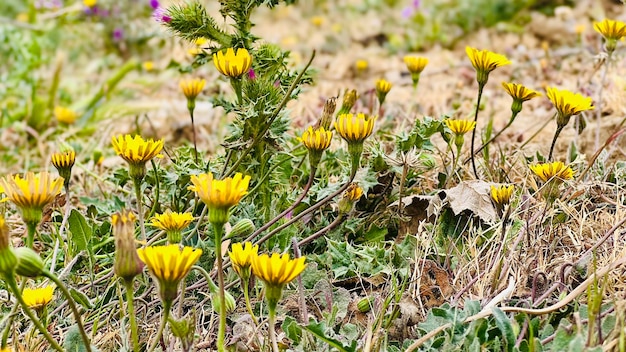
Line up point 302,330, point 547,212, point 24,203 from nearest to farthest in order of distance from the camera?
point 24,203 < point 302,330 < point 547,212

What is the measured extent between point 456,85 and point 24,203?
2.65 m

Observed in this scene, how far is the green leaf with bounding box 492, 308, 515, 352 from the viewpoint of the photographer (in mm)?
1335

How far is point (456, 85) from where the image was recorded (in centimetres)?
355

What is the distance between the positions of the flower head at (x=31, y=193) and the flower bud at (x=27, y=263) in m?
0.13

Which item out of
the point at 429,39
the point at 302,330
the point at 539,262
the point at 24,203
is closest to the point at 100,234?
the point at 24,203

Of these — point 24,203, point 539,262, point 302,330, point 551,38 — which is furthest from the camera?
point 551,38

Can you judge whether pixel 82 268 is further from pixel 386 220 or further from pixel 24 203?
pixel 386 220

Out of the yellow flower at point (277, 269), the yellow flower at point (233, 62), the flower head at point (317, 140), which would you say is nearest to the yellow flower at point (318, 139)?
the flower head at point (317, 140)

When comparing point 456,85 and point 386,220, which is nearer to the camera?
point 386,220

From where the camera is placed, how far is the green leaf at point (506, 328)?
4.38 ft

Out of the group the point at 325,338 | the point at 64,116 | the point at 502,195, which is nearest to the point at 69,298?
the point at 325,338

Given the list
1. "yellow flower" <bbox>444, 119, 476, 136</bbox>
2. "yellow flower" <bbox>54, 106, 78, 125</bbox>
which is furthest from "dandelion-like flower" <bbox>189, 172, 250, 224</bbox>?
"yellow flower" <bbox>54, 106, 78, 125</bbox>

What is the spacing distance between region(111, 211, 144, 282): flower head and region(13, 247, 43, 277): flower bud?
14 centimetres

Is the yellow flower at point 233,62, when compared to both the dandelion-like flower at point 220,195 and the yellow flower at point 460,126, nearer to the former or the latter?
the dandelion-like flower at point 220,195
